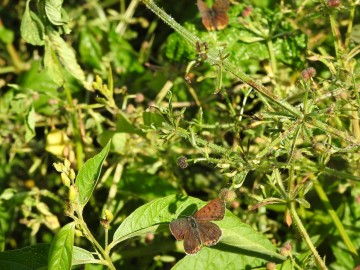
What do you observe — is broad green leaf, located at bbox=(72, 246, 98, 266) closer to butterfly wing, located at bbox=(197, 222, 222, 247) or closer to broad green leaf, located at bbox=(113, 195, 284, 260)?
broad green leaf, located at bbox=(113, 195, 284, 260)

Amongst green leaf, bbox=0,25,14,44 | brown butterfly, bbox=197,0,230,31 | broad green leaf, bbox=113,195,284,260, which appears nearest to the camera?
broad green leaf, bbox=113,195,284,260

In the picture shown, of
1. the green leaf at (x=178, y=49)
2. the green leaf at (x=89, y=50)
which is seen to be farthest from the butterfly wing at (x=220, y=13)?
the green leaf at (x=89, y=50)

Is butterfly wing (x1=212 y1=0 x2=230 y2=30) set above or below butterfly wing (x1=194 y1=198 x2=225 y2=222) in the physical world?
above

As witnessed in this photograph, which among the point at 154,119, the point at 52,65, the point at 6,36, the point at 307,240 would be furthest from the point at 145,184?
the point at 6,36

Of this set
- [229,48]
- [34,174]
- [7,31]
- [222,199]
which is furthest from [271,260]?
[7,31]

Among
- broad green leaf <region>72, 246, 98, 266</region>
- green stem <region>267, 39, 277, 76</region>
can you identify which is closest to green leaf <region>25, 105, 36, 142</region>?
broad green leaf <region>72, 246, 98, 266</region>

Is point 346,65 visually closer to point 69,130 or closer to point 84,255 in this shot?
point 84,255

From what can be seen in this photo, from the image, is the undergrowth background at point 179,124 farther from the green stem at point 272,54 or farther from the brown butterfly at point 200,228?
the brown butterfly at point 200,228
